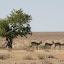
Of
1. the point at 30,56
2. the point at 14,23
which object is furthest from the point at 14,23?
the point at 30,56

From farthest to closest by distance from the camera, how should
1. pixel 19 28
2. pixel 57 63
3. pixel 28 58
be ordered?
pixel 19 28, pixel 28 58, pixel 57 63

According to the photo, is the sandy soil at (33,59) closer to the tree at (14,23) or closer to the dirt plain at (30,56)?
the dirt plain at (30,56)

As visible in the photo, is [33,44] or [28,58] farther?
[33,44]

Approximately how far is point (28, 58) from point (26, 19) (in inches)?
637

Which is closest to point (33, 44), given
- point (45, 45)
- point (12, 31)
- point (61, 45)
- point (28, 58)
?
point (45, 45)

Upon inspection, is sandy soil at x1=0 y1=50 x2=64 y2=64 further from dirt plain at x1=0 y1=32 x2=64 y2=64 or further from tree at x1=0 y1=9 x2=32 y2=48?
tree at x1=0 y1=9 x2=32 y2=48

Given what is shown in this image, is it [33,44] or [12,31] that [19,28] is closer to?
[12,31]

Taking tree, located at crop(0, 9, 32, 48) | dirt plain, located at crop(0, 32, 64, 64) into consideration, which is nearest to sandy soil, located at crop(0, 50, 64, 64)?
dirt plain, located at crop(0, 32, 64, 64)

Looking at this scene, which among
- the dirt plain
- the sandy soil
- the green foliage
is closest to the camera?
the sandy soil

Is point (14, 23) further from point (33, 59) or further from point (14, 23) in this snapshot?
point (33, 59)

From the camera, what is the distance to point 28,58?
69.0 feet

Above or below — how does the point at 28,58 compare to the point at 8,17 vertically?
below

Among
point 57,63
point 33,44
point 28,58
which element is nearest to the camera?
point 57,63

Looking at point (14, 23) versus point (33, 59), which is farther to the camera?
point (14, 23)
